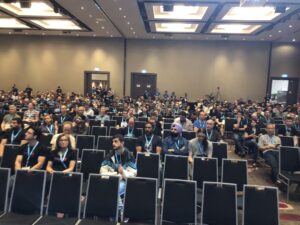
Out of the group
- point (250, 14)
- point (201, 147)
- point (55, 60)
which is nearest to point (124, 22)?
point (250, 14)

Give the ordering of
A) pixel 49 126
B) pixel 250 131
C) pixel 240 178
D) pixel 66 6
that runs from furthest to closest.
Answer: pixel 66 6, pixel 250 131, pixel 49 126, pixel 240 178

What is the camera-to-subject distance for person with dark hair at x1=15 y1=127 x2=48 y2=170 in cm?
472

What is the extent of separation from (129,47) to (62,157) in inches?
652

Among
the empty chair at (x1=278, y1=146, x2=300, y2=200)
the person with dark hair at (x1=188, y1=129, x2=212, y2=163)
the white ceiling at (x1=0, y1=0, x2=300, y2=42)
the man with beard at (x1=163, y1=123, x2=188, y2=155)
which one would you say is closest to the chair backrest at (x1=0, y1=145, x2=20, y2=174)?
the man with beard at (x1=163, y1=123, x2=188, y2=155)

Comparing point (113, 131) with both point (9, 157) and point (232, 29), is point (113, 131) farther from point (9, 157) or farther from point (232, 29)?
point (232, 29)

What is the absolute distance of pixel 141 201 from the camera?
3.64 meters

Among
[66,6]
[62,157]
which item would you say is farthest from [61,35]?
[62,157]

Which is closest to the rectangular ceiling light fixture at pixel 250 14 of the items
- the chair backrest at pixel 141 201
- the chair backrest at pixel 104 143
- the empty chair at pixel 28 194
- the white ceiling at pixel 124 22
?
the white ceiling at pixel 124 22

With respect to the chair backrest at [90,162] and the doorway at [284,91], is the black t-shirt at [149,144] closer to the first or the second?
the chair backrest at [90,162]

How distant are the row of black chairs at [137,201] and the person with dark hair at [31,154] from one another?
0.92 metres

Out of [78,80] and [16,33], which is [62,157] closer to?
[78,80]

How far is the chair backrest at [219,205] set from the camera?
11.6 ft

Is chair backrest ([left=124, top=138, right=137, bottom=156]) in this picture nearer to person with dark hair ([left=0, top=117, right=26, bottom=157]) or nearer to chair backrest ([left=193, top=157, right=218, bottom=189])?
chair backrest ([left=193, top=157, right=218, bottom=189])

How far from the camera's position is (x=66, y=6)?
39.8 feet
